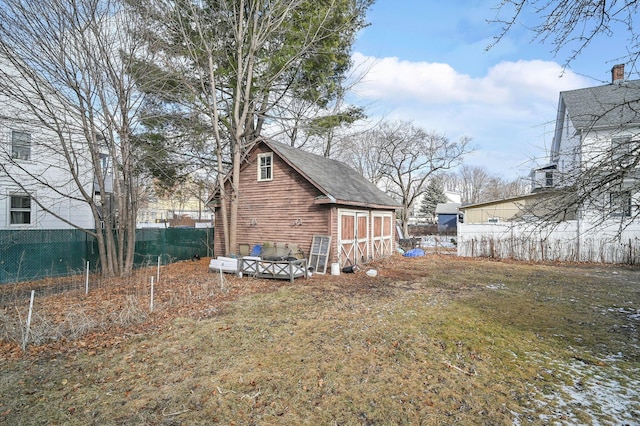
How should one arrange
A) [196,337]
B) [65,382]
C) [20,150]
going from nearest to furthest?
[65,382], [196,337], [20,150]

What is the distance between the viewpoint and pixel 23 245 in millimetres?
11523

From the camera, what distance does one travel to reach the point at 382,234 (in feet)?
55.0

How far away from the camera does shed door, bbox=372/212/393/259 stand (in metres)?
16.0

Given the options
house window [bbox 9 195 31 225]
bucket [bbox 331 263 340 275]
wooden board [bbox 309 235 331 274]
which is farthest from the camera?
house window [bbox 9 195 31 225]

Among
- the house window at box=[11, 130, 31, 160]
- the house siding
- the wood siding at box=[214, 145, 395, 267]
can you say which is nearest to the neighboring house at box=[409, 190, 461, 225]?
the wood siding at box=[214, 145, 395, 267]

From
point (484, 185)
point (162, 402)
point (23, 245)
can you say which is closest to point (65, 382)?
point (162, 402)

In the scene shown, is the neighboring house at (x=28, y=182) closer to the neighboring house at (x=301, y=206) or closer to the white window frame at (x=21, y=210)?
the white window frame at (x=21, y=210)

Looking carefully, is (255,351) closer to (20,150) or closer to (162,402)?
(162,402)

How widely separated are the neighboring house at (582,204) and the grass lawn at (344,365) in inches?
71.0

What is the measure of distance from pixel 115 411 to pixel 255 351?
6.55 feet

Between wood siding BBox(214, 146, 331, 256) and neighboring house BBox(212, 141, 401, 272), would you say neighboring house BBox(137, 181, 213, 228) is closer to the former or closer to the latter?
wood siding BBox(214, 146, 331, 256)

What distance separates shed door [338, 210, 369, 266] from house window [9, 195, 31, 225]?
→ 1329cm

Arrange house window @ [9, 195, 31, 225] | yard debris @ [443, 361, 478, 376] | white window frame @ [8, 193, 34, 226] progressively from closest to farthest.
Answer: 1. yard debris @ [443, 361, 478, 376]
2. white window frame @ [8, 193, 34, 226]
3. house window @ [9, 195, 31, 225]

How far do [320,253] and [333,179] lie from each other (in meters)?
3.64
